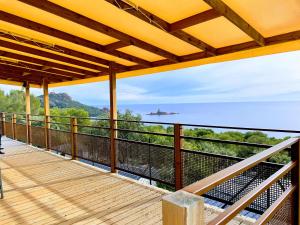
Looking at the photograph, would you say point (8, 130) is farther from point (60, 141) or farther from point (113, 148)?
point (113, 148)

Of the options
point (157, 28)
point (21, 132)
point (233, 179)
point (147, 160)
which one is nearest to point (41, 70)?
point (21, 132)

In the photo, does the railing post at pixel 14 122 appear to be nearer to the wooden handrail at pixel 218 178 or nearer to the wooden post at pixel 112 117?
the wooden post at pixel 112 117

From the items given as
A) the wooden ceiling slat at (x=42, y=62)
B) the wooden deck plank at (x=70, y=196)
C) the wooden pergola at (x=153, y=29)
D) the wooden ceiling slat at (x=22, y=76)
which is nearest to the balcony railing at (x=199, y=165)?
the wooden pergola at (x=153, y=29)

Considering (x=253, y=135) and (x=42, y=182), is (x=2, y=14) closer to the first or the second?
(x=42, y=182)

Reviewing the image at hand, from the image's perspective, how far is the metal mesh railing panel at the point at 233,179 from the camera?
2667 mm

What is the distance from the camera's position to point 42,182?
4.43 m

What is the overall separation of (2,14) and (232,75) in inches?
1195

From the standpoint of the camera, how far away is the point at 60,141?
22.6 ft

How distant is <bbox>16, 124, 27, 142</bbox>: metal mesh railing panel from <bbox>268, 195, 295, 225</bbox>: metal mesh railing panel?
9.13 m

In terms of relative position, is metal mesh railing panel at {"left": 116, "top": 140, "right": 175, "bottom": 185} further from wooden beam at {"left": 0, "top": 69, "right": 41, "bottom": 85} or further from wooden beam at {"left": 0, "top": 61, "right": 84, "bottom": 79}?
wooden beam at {"left": 0, "top": 69, "right": 41, "bottom": 85}

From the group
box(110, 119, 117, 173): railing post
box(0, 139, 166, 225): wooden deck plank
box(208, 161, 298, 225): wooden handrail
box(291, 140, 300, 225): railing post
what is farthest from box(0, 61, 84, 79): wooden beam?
box(208, 161, 298, 225): wooden handrail

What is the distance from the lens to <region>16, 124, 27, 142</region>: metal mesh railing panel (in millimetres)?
8875

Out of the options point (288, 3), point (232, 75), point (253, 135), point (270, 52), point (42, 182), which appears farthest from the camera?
point (232, 75)

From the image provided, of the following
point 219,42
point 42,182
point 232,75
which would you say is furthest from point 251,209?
point 232,75
